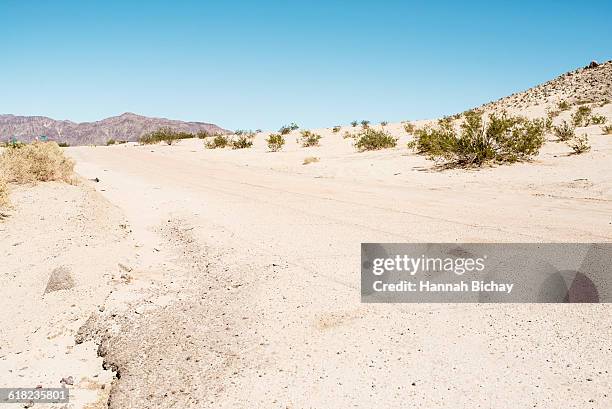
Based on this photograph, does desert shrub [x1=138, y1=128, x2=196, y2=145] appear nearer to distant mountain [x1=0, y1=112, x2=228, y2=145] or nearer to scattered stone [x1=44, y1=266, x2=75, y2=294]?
scattered stone [x1=44, y1=266, x2=75, y2=294]

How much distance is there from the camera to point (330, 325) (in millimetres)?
3258

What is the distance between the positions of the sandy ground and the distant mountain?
15476 cm

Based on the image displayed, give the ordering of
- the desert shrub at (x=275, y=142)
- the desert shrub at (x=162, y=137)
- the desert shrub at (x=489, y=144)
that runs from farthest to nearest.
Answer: the desert shrub at (x=162, y=137), the desert shrub at (x=275, y=142), the desert shrub at (x=489, y=144)

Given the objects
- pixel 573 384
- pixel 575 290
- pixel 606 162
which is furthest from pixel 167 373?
pixel 606 162

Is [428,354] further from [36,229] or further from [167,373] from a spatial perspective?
[36,229]

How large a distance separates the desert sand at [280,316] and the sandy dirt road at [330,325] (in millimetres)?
13

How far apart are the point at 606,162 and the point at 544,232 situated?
647cm

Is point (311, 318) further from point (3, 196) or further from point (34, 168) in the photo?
point (34, 168)

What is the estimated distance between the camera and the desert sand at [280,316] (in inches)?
99.7

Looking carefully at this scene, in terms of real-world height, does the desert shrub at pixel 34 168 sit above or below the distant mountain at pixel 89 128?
below

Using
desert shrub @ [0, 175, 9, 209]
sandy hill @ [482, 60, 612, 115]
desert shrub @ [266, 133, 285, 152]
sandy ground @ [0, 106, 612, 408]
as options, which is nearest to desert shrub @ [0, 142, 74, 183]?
desert shrub @ [0, 175, 9, 209]

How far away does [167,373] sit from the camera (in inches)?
109

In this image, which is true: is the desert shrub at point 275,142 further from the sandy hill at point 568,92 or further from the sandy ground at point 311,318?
the sandy hill at point 568,92

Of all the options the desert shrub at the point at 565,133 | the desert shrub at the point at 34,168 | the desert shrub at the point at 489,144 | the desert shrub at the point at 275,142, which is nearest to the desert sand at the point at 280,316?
the desert shrub at the point at 34,168
